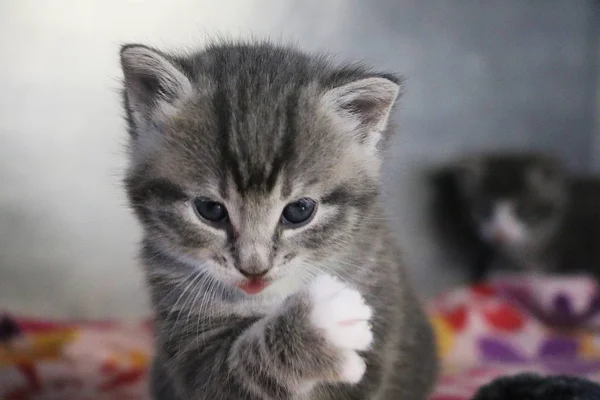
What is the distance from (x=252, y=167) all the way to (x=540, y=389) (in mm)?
577

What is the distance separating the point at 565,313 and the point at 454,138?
849 millimetres

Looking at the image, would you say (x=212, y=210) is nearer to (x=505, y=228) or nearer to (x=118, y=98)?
(x=118, y=98)

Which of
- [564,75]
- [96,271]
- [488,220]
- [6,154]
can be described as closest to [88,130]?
[6,154]

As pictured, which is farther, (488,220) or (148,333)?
(488,220)

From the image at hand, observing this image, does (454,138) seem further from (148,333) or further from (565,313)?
(148,333)

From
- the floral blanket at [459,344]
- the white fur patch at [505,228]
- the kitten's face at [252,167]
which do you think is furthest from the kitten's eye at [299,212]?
the white fur patch at [505,228]

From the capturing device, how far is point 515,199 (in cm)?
291

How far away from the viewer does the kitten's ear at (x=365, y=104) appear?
1.14 m

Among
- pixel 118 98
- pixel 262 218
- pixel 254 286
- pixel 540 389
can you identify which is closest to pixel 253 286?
pixel 254 286

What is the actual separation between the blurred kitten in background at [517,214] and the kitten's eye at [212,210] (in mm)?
1877

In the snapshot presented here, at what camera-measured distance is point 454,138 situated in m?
2.80

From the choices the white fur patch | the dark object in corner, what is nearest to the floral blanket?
the white fur patch

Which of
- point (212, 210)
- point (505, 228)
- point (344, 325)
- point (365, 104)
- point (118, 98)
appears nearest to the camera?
point (344, 325)

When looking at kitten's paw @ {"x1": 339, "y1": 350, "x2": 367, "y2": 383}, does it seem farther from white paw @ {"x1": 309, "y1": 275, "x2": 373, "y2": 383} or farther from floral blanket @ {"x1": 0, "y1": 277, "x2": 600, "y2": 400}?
floral blanket @ {"x1": 0, "y1": 277, "x2": 600, "y2": 400}
